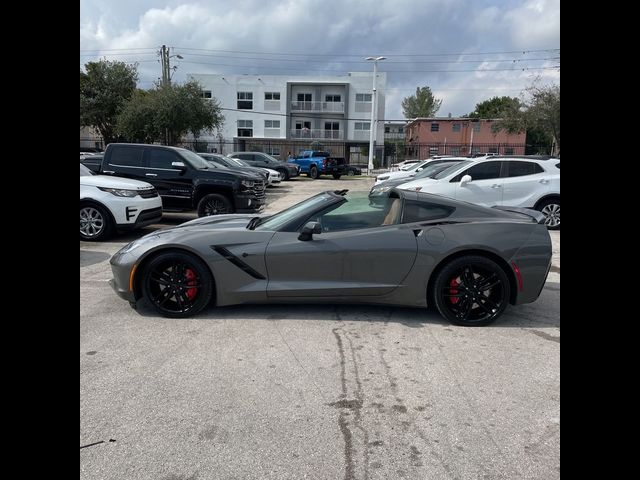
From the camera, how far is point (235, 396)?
3.03 meters

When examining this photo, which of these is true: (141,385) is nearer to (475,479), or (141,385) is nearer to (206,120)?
(475,479)

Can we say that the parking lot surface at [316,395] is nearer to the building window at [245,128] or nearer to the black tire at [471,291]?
the black tire at [471,291]

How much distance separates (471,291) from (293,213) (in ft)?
6.38

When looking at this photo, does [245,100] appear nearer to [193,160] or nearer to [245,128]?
[245,128]

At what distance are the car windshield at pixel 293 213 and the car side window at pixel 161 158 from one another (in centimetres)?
669

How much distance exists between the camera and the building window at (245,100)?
56906 mm

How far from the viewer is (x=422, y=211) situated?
15.1 feet

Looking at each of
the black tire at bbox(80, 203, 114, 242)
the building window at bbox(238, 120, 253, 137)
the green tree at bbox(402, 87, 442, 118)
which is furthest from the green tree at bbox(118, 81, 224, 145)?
the green tree at bbox(402, 87, 442, 118)

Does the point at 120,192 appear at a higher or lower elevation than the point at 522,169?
lower

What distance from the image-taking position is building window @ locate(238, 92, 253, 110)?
187 ft

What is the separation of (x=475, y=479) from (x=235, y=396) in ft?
5.04

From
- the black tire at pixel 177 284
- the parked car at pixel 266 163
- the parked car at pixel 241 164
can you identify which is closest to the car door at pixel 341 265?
the black tire at pixel 177 284

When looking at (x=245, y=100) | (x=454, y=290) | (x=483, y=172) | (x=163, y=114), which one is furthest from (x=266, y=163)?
(x=245, y=100)
